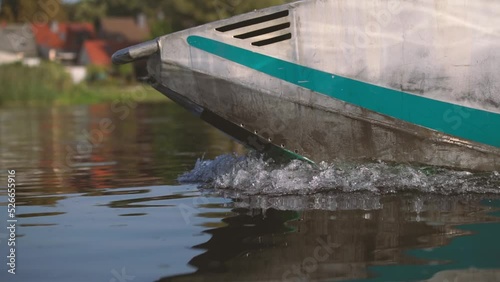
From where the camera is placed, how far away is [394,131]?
8.69 meters

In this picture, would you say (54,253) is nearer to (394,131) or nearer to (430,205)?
(430,205)

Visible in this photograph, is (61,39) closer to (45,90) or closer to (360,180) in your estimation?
(45,90)

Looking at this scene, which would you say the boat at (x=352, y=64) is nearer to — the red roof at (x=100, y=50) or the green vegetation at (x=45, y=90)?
the green vegetation at (x=45, y=90)

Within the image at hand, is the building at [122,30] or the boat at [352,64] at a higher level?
the building at [122,30]

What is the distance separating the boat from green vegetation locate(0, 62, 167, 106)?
124 feet

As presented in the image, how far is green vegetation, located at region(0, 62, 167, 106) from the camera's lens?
47781 mm

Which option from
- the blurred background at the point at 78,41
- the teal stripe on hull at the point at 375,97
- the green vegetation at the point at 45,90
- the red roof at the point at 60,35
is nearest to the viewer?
the teal stripe on hull at the point at 375,97

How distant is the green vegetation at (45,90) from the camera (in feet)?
157

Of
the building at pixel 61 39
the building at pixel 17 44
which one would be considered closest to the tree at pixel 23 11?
the building at pixel 17 44

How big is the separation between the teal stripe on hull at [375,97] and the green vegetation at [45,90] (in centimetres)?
3803

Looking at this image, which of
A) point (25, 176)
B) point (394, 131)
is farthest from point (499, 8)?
point (25, 176)

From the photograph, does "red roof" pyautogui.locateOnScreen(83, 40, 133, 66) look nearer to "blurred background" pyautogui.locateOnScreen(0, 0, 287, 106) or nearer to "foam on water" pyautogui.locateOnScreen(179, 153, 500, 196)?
"blurred background" pyautogui.locateOnScreen(0, 0, 287, 106)

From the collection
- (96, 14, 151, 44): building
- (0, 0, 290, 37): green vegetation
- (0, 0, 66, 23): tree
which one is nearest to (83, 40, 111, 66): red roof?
(0, 0, 290, 37): green vegetation

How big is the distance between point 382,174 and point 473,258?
342 cm
